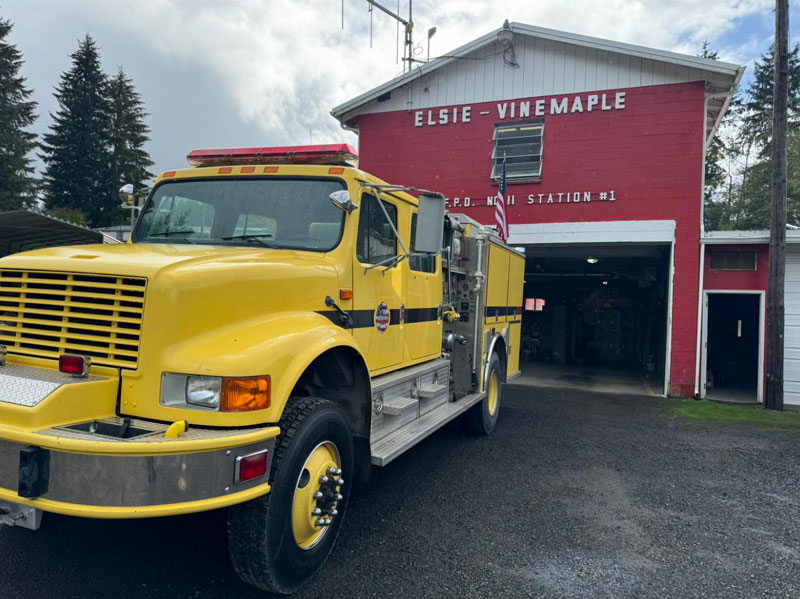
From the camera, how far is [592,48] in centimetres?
1080

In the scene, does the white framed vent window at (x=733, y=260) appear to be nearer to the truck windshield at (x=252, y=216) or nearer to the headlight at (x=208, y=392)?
the truck windshield at (x=252, y=216)

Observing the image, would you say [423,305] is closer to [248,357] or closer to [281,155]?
[281,155]

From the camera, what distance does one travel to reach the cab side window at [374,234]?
3906 mm

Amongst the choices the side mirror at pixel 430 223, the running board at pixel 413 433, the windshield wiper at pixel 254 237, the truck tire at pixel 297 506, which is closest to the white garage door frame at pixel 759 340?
the running board at pixel 413 433

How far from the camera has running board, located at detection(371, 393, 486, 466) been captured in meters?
3.80

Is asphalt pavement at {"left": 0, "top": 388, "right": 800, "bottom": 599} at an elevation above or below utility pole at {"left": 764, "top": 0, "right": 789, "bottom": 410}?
below

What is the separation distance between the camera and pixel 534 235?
36.9ft

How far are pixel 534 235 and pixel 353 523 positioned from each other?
8.41 m

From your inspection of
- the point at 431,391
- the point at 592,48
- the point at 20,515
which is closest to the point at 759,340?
the point at 592,48

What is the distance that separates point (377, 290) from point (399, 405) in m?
0.91

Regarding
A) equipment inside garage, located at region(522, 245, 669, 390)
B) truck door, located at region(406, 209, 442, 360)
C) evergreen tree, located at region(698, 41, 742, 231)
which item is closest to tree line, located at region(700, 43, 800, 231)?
evergreen tree, located at region(698, 41, 742, 231)

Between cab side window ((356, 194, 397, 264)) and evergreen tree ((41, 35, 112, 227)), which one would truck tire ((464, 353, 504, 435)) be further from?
evergreen tree ((41, 35, 112, 227))

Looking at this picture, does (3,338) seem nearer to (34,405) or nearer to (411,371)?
(34,405)

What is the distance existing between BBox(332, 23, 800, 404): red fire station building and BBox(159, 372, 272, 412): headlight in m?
9.50
